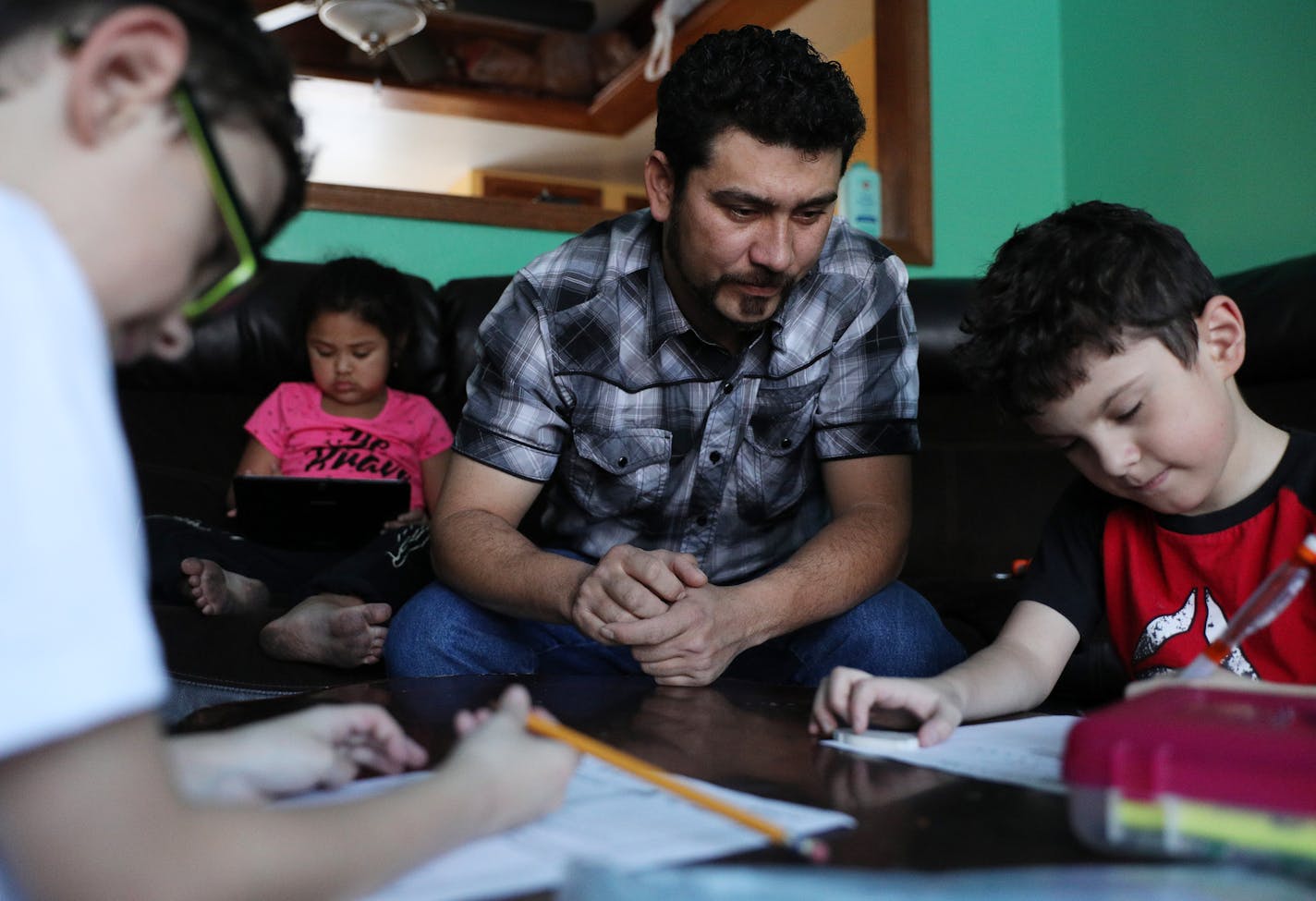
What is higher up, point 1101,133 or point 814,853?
point 1101,133

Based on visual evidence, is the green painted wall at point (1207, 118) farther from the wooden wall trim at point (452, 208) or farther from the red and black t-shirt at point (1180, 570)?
the red and black t-shirt at point (1180, 570)

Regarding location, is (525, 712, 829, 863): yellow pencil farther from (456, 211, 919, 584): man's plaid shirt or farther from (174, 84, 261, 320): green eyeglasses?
(456, 211, 919, 584): man's plaid shirt

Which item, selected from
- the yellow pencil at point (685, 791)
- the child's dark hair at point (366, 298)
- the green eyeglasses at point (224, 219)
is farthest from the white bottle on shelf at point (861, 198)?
the green eyeglasses at point (224, 219)

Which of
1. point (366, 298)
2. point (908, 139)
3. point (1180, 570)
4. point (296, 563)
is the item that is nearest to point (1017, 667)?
point (1180, 570)

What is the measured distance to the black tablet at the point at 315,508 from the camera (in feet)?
6.22

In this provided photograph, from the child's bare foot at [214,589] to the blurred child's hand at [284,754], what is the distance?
1110mm

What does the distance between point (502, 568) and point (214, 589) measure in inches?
22.8

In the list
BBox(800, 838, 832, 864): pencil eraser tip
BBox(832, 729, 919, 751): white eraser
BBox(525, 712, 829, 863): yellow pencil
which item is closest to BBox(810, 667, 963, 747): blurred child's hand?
BBox(832, 729, 919, 751): white eraser

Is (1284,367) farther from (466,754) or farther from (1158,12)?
(466,754)

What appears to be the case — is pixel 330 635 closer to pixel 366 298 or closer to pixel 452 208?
pixel 366 298

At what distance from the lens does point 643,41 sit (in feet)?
16.7

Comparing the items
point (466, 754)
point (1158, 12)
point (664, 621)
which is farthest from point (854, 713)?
point (1158, 12)

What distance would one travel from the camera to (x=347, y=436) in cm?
238

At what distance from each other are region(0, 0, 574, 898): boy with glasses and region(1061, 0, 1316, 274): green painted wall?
7.61 ft
